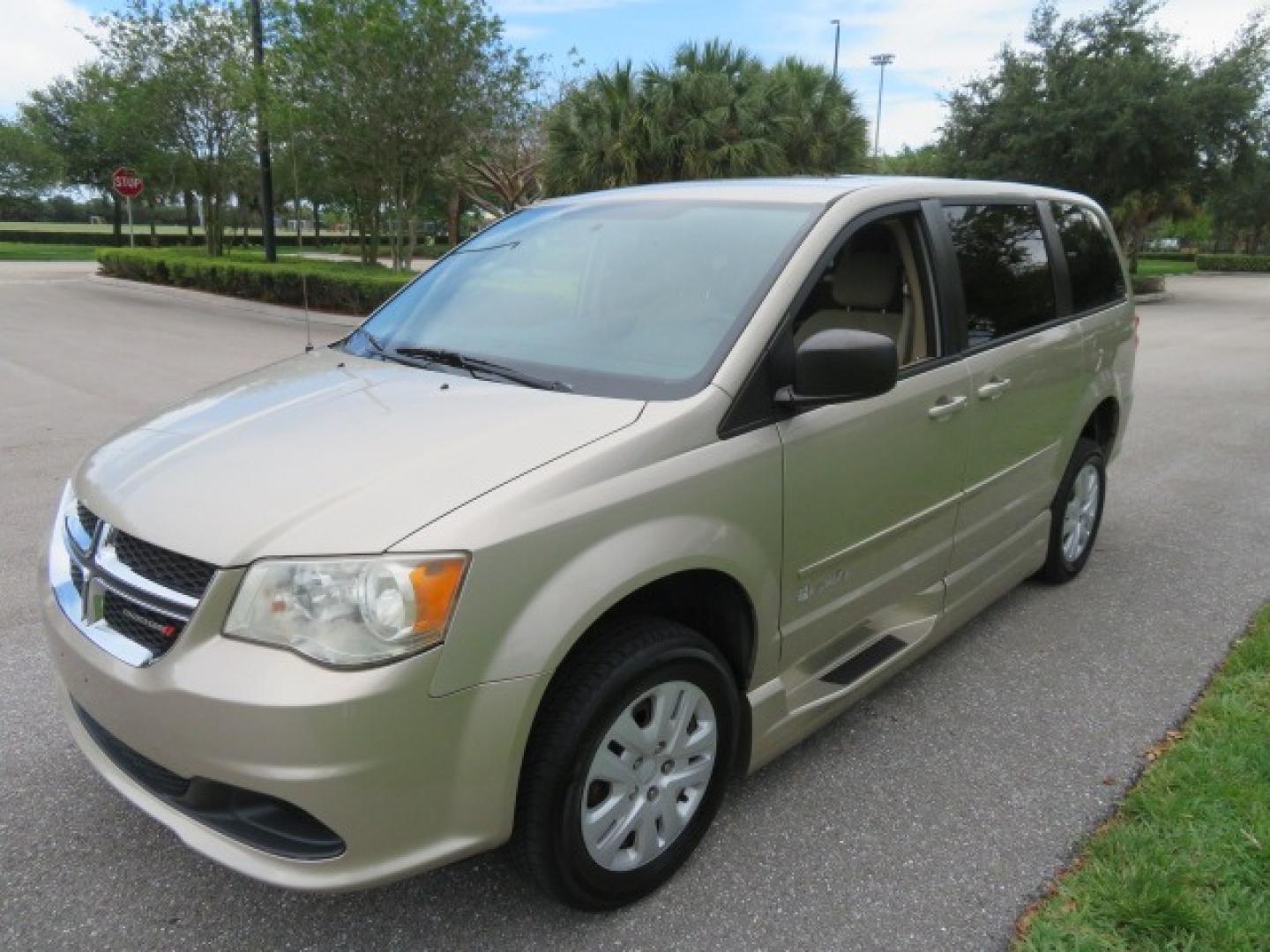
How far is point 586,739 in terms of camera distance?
6.87ft

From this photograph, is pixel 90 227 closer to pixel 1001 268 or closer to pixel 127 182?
pixel 127 182

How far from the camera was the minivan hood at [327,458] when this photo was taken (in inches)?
76.1

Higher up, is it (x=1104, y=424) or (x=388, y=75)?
(x=388, y=75)

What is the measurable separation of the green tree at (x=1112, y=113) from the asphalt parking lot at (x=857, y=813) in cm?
A: 2129

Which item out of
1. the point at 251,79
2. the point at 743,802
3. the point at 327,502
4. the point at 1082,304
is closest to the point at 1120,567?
the point at 1082,304

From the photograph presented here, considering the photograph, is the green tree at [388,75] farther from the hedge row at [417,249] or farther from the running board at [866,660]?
the hedge row at [417,249]

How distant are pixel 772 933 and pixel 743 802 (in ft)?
1.76

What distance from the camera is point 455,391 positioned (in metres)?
2.54

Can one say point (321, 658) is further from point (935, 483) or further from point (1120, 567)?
point (1120, 567)

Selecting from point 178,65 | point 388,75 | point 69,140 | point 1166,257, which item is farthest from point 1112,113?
point 1166,257

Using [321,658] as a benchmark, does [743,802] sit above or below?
below

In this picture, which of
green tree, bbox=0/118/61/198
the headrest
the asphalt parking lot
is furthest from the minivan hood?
green tree, bbox=0/118/61/198

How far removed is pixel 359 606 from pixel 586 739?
60 cm

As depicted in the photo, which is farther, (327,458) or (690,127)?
(690,127)
